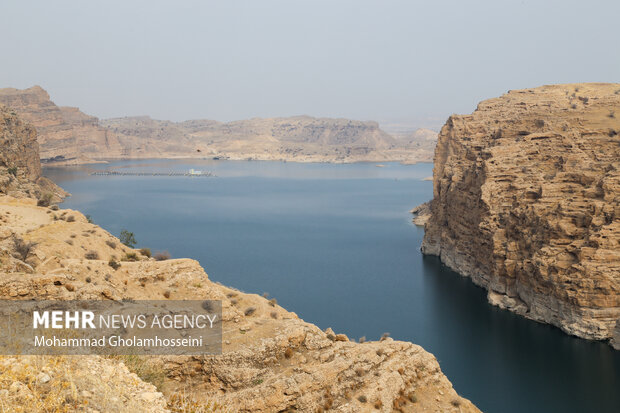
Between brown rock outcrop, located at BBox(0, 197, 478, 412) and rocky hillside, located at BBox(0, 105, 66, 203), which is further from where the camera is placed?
rocky hillside, located at BBox(0, 105, 66, 203)

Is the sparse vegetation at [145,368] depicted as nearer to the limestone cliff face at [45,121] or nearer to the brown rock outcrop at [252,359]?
the brown rock outcrop at [252,359]

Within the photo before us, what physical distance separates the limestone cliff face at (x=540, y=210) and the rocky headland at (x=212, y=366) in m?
25.2

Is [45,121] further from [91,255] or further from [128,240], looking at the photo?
[91,255]

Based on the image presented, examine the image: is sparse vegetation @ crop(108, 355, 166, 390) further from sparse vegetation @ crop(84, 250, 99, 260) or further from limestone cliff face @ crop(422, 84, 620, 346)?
limestone cliff face @ crop(422, 84, 620, 346)

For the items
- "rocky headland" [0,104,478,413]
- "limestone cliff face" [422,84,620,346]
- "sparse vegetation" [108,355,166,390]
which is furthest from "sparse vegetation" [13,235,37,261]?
"limestone cliff face" [422,84,620,346]

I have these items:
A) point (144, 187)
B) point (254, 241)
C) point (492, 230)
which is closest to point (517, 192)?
point (492, 230)

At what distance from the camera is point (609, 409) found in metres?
27.8

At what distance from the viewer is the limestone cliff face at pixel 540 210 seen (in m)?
36.7

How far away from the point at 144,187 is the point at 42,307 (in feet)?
422

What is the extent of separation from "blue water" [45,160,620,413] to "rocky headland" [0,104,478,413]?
15420 mm

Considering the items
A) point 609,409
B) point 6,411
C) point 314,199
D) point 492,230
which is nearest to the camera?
point 6,411

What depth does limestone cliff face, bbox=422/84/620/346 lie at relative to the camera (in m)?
36.7

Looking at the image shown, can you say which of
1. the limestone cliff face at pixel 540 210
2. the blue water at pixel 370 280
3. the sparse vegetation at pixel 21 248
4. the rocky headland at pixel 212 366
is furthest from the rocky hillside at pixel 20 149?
the limestone cliff face at pixel 540 210

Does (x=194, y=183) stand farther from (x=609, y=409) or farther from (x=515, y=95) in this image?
(x=609, y=409)
